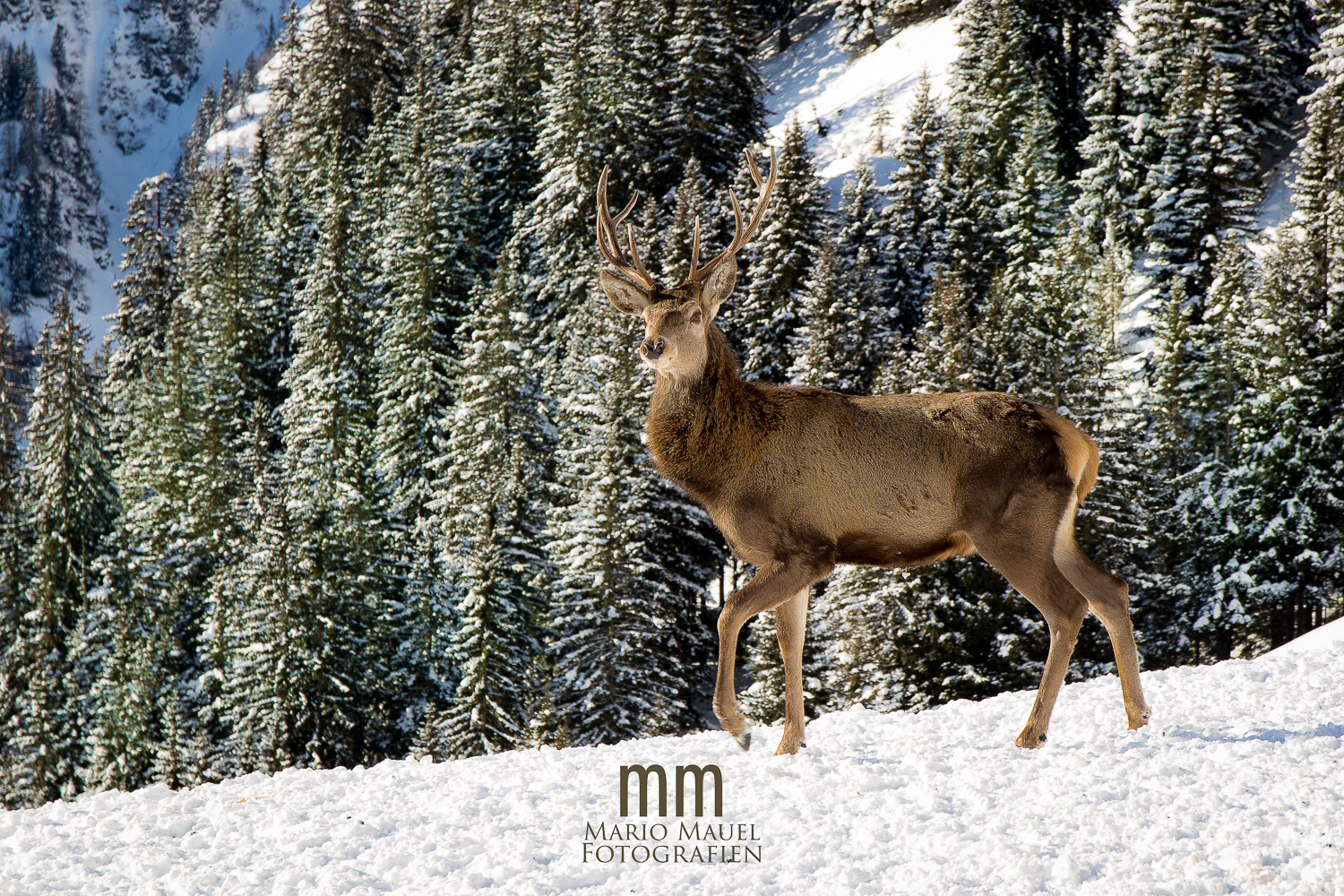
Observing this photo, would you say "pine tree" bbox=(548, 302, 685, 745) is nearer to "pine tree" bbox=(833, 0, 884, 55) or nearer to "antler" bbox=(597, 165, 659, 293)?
"antler" bbox=(597, 165, 659, 293)

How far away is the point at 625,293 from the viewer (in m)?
7.89

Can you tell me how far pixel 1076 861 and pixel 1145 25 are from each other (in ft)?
188

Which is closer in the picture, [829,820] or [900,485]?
[829,820]

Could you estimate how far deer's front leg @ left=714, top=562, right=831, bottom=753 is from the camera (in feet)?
23.6

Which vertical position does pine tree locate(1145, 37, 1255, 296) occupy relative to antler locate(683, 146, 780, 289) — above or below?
below

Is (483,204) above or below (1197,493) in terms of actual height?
above

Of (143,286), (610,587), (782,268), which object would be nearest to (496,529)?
(610,587)

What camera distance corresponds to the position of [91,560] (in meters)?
50.4

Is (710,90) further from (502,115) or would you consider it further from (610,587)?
(610,587)

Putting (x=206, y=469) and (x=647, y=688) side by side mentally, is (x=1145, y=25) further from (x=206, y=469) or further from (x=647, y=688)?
(x=206, y=469)

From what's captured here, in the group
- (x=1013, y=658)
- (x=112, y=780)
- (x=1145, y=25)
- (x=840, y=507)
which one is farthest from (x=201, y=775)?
(x=1145, y=25)

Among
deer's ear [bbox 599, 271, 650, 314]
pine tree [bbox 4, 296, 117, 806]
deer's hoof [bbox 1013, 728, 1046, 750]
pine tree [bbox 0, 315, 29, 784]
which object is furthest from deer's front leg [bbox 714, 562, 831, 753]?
pine tree [bbox 4, 296, 117, 806]
